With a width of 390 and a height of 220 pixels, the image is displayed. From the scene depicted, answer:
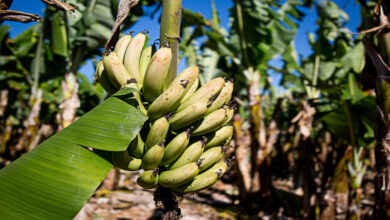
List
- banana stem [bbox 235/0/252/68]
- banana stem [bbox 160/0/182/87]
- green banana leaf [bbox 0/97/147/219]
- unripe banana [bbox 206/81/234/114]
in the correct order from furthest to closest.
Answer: banana stem [bbox 235/0/252/68] → unripe banana [bbox 206/81/234/114] → banana stem [bbox 160/0/182/87] → green banana leaf [bbox 0/97/147/219]

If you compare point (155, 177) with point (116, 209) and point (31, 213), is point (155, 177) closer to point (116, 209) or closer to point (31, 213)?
point (31, 213)

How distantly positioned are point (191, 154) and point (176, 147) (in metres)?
0.08

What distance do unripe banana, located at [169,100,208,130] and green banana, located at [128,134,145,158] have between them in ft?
0.38

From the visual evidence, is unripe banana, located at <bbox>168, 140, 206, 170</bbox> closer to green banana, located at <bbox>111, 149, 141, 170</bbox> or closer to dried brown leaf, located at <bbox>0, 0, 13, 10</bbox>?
green banana, located at <bbox>111, 149, 141, 170</bbox>

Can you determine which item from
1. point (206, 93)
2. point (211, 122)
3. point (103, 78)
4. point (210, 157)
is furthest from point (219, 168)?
point (103, 78)

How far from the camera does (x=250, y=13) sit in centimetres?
357

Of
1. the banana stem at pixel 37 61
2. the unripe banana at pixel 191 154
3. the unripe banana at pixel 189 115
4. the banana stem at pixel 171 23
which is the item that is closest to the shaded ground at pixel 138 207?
the unripe banana at pixel 191 154

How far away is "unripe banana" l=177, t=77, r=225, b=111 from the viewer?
0.98 meters

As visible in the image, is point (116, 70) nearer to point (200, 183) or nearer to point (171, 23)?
point (171, 23)

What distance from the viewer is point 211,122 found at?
0.99 metres

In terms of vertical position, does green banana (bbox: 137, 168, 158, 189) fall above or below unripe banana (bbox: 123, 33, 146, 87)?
below

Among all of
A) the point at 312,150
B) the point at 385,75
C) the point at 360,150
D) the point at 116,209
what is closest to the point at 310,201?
the point at 312,150

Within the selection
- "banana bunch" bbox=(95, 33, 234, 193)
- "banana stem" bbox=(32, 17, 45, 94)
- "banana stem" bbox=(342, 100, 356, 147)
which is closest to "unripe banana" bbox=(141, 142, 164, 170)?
"banana bunch" bbox=(95, 33, 234, 193)

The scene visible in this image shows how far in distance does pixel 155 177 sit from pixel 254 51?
10.4 feet
